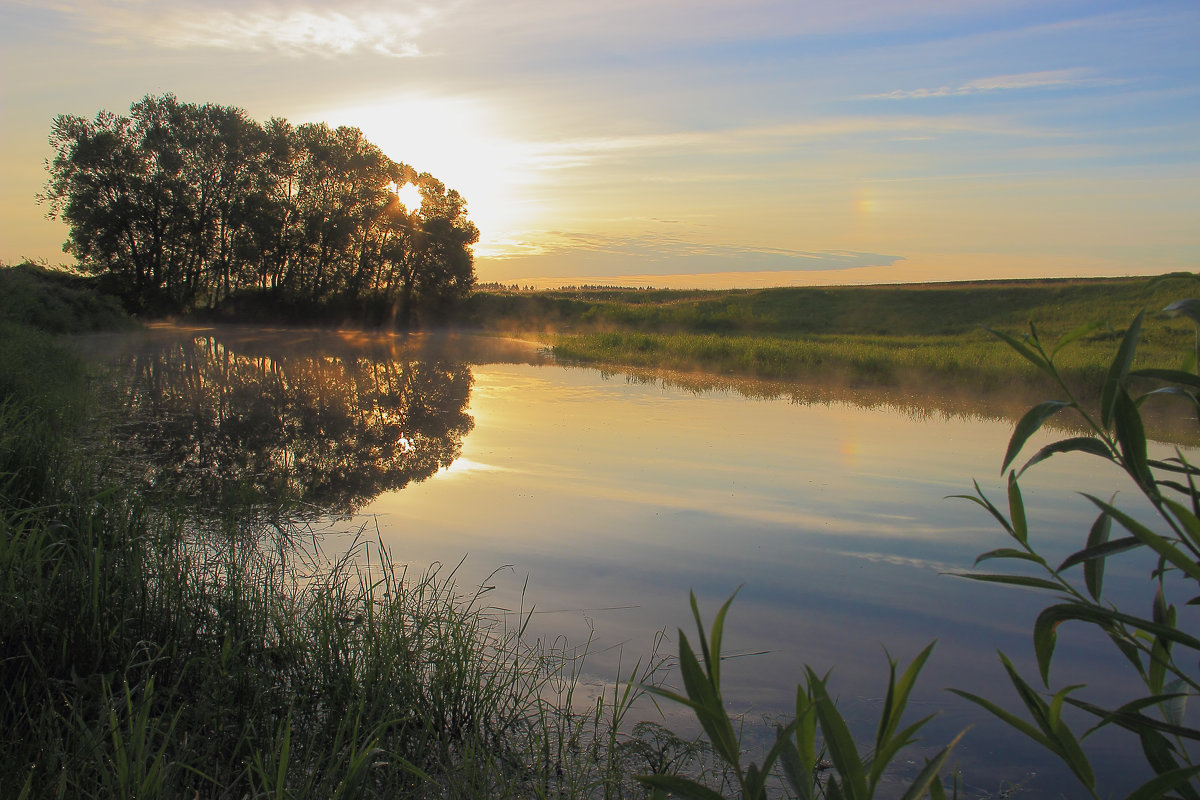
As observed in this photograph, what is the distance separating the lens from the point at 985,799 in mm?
2654

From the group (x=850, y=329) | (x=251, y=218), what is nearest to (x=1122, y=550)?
(x=251, y=218)

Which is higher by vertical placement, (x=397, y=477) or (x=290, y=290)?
(x=290, y=290)

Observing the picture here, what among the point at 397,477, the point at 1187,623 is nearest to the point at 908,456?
the point at 1187,623

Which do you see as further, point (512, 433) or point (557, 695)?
point (512, 433)

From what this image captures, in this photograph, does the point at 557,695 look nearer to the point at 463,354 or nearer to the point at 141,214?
the point at 463,354

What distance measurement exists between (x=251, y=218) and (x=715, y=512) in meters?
28.8

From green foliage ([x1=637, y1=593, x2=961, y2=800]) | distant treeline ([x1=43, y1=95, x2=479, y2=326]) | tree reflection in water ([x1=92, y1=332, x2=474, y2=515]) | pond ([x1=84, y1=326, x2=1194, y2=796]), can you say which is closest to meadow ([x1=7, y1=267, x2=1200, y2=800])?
green foliage ([x1=637, y1=593, x2=961, y2=800])

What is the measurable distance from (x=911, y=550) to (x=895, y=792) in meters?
2.80

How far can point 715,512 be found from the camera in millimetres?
5949

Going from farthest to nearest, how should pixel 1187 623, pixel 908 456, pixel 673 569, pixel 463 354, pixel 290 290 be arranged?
pixel 290 290 → pixel 463 354 → pixel 908 456 → pixel 673 569 → pixel 1187 623

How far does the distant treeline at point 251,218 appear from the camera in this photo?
93.0 ft

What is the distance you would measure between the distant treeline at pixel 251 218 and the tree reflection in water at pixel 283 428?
48.5 ft

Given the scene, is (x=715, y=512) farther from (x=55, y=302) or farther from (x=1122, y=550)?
(x=55, y=302)

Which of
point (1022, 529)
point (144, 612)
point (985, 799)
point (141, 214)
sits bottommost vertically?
point (985, 799)
